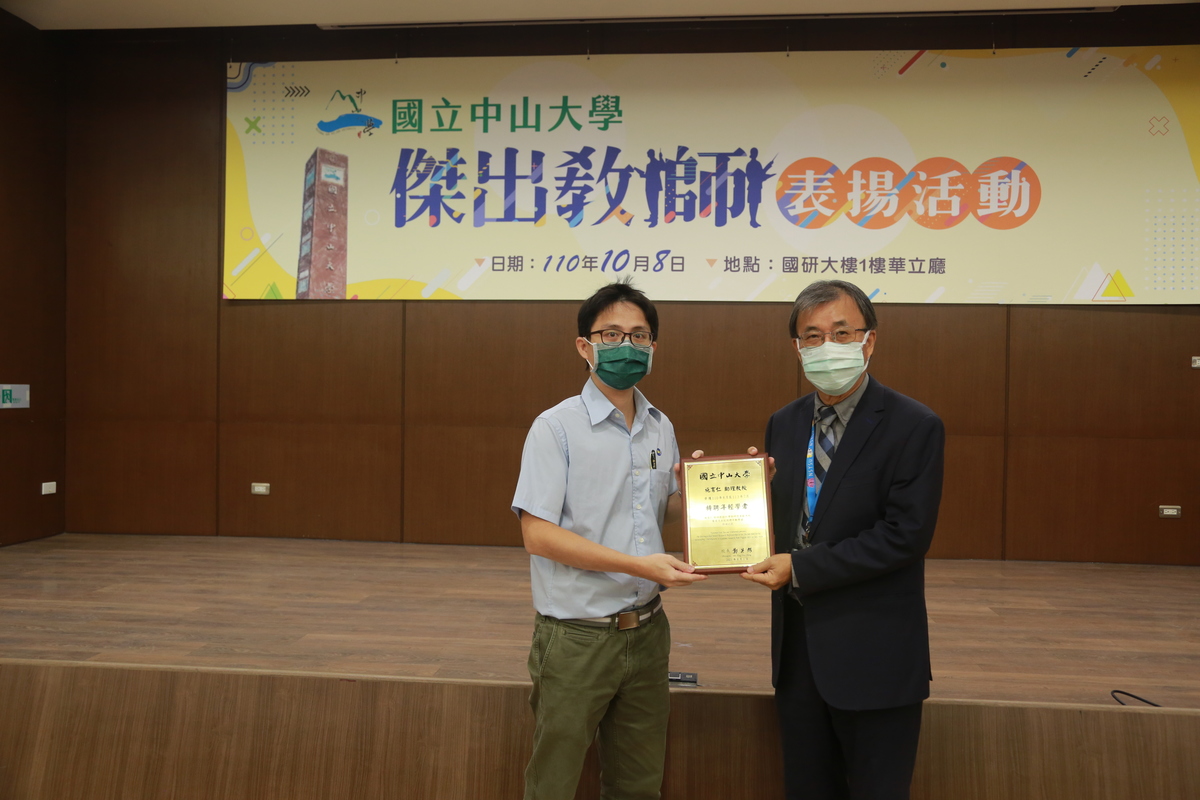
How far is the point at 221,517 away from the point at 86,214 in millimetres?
2265

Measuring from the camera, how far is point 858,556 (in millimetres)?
1530

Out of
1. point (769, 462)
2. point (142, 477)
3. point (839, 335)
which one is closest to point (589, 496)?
point (769, 462)

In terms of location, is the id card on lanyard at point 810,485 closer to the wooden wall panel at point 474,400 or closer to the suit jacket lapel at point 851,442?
the suit jacket lapel at point 851,442

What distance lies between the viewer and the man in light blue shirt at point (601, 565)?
1.61 m

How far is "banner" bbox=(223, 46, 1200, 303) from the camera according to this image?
447 cm

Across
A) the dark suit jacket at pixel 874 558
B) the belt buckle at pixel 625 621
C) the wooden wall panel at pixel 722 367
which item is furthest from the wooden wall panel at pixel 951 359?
the belt buckle at pixel 625 621

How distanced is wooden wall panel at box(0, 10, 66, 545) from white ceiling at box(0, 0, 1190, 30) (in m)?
0.40

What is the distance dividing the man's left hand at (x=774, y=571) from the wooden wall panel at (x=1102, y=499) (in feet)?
12.3

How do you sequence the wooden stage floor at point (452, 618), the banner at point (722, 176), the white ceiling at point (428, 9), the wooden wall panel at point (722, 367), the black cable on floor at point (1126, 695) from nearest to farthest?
the black cable on floor at point (1126, 695) → the wooden stage floor at point (452, 618) → the white ceiling at point (428, 9) → the banner at point (722, 176) → the wooden wall panel at point (722, 367)

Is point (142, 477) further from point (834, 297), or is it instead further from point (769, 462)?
point (834, 297)

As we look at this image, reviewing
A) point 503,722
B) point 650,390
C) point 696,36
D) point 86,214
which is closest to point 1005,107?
point 696,36

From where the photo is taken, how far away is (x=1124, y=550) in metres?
4.59

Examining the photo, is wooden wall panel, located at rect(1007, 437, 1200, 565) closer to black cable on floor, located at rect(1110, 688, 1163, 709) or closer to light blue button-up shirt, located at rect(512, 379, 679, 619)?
black cable on floor, located at rect(1110, 688, 1163, 709)

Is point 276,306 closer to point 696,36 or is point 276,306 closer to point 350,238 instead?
point 350,238
